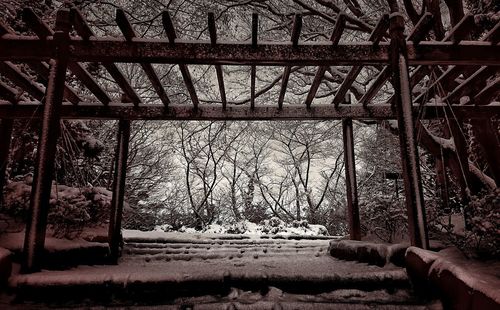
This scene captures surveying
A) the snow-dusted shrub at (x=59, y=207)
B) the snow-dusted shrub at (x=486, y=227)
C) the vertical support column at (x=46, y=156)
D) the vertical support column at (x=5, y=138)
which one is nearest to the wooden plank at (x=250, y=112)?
the vertical support column at (x=5, y=138)

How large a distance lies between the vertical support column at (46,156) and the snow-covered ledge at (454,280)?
119 inches

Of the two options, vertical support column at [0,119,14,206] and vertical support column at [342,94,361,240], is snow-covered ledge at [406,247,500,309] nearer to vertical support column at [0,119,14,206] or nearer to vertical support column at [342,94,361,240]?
vertical support column at [342,94,361,240]

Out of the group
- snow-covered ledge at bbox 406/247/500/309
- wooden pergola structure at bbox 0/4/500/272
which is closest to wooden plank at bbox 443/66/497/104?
wooden pergola structure at bbox 0/4/500/272

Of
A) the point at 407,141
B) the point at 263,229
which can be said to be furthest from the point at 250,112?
the point at 263,229

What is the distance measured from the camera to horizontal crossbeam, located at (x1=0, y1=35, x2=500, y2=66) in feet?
10.2

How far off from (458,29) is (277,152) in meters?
16.1

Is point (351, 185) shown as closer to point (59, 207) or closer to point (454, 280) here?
point (454, 280)

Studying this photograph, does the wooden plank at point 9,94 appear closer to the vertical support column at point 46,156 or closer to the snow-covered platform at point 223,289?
the vertical support column at point 46,156

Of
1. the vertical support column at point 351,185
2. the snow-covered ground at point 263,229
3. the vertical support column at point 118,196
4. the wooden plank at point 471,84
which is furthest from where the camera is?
the snow-covered ground at point 263,229

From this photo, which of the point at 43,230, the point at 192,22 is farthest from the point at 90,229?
the point at 192,22

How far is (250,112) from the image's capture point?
496cm

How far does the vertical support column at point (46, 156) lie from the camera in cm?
251

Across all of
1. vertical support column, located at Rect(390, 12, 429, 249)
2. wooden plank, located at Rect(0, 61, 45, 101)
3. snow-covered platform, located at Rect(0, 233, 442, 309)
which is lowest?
snow-covered platform, located at Rect(0, 233, 442, 309)

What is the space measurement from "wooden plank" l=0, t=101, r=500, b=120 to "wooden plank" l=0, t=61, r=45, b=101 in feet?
1.47
